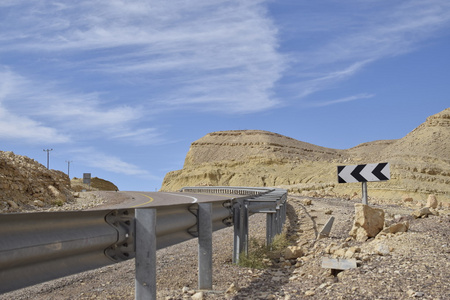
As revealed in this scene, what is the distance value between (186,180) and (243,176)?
14638mm

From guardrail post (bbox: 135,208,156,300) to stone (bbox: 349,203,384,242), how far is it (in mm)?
6090

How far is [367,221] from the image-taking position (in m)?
9.62

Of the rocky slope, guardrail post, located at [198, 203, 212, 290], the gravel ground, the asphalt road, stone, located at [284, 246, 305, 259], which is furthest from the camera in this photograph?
the asphalt road

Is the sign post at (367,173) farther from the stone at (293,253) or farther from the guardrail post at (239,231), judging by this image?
the guardrail post at (239,231)

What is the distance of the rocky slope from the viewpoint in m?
26.1

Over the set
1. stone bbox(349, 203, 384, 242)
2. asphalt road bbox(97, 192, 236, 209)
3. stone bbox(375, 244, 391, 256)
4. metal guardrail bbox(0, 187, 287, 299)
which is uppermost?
metal guardrail bbox(0, 187, 287, 299)

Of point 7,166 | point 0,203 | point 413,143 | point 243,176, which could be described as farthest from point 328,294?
point 243,176

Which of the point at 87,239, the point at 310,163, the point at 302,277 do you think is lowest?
the point at 302,277

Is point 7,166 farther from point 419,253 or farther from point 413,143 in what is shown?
point 413,143

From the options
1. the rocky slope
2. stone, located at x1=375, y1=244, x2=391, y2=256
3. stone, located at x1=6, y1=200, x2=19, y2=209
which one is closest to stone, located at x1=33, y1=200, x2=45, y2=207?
the rocky slope

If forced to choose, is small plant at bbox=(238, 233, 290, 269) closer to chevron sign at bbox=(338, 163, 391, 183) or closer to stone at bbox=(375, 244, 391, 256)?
stone at bbox=(375, 244, 391, 256)

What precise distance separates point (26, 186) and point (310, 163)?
225 feet

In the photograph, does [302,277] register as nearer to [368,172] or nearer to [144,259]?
[144,259]

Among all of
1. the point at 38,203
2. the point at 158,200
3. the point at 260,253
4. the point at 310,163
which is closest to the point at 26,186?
the point at 38,203
